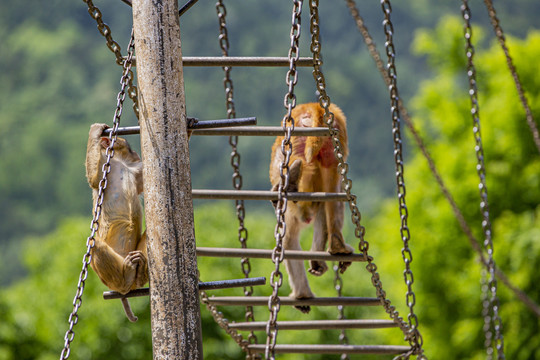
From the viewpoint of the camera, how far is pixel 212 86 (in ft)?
203

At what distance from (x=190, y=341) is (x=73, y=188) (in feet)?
179

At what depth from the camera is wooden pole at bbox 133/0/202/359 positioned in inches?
168

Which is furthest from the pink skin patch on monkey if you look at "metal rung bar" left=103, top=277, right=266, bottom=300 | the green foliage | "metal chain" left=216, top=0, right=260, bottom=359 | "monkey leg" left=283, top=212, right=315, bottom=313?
the green foliage

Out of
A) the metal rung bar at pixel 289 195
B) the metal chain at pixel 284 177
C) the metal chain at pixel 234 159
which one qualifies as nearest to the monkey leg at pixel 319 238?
the metal chain at pixel 234 159

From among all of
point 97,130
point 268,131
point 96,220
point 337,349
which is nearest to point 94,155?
point 97,130

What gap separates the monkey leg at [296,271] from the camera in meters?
6.05

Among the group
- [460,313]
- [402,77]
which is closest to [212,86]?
[402,77]

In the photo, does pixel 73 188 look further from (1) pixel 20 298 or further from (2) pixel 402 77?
(1) pixel 20 298

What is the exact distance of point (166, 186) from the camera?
4.30 m

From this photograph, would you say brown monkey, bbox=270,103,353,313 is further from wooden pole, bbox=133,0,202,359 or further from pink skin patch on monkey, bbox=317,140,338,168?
wooden pole, bbox=133,0,202,359

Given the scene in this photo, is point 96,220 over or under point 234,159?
under

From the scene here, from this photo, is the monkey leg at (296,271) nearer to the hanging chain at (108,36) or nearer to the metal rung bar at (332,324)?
the metal rung bar at (332,324)

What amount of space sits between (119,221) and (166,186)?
3.29ft

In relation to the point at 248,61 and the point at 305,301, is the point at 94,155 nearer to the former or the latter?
the point at 248,61
